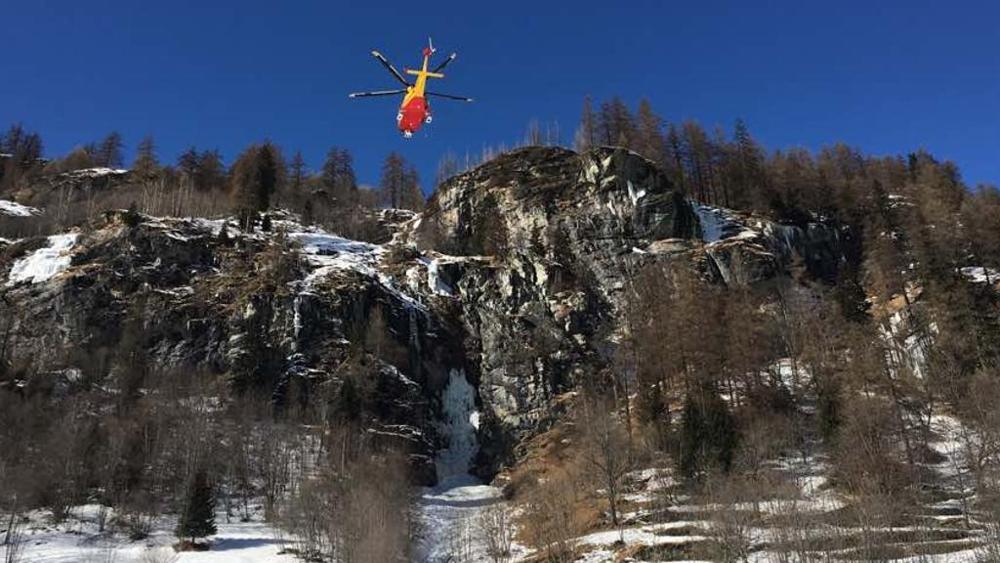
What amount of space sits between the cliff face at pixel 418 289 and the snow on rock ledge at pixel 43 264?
0.92ft

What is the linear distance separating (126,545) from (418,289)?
48.4m

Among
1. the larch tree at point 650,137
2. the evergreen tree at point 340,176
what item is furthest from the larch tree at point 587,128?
the evergreen tree at point 340,176

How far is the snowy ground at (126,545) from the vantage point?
127ft

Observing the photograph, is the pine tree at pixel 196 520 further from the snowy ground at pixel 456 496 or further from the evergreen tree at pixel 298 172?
the evergreen tree at pixel 298 172

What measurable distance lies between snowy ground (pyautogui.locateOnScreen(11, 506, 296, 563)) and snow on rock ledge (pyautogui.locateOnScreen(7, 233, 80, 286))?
41.6 meters

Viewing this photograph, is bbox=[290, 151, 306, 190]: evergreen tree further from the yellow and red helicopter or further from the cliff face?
the yellow and red helicopter

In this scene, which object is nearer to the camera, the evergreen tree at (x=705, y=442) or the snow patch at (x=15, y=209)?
the evergreen tree at (x=705, y=442)

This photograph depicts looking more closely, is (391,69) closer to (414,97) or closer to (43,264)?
(414,97)

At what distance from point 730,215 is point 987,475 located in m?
59.9

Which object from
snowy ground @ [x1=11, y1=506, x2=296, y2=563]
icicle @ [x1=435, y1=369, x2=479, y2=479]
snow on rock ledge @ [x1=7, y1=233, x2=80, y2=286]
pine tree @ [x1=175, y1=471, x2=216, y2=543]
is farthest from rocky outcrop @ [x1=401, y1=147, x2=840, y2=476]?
snow on rock ledge @ [x1=7, y1=233, x2=80, y2=286]

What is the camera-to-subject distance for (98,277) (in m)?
76.1

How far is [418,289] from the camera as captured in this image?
86.4m

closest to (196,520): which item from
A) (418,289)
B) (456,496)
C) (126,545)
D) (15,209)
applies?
(126,545)

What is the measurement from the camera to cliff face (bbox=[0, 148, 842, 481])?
70.0 metres
